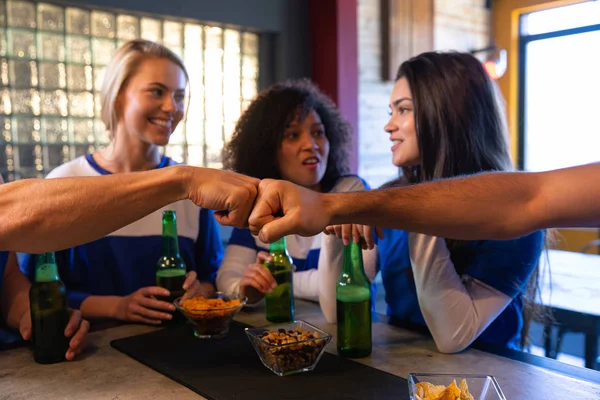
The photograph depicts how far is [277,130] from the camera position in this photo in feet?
6.73

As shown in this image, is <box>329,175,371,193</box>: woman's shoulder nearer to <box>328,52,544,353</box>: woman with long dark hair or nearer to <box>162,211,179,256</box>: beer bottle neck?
<box>328,52,544,353</box>: woman with long dark hair

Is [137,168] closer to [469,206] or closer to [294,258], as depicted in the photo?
[294,258]

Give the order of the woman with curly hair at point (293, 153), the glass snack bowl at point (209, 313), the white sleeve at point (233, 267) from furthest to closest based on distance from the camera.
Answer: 1. the woman with curly hair at point (293, 153)
2. the white sleeve at point (233, 267)
3. the glass snack bowl at point (209, 313)

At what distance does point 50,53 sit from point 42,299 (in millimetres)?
1984

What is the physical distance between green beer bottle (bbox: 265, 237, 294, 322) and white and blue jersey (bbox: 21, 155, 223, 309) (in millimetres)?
432

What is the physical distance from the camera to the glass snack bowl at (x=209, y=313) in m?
1.28

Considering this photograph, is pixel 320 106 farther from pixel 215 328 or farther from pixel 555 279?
pixel 555 279

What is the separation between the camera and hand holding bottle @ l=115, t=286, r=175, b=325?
4.59 ft

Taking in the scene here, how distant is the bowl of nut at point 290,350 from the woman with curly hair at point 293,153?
0.59 metres

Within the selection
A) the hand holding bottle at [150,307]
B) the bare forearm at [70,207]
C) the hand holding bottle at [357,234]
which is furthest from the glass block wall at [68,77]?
the hand holding bottle at [357,234]

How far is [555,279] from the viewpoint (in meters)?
2.71

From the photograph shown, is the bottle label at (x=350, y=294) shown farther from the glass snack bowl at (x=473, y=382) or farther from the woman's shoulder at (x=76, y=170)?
the woman's shoulder at (x=76, y=170)

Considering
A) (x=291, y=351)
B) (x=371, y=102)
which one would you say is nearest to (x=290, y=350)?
(x=291, y=351)

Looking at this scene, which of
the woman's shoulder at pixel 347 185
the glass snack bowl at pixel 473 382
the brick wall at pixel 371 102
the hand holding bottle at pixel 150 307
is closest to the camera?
the glass snack bowl at pixel 473 382
